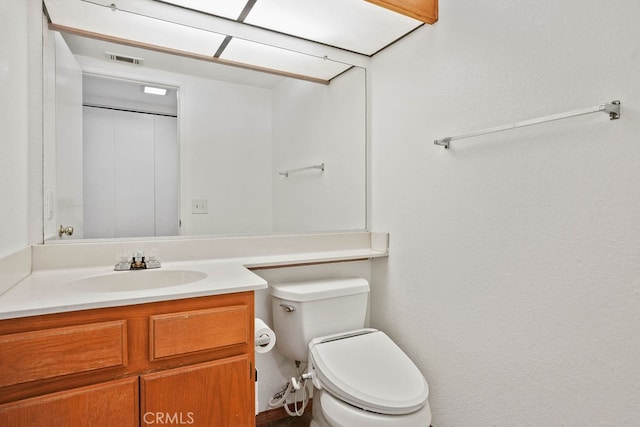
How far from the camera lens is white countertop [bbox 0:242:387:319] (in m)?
0.89

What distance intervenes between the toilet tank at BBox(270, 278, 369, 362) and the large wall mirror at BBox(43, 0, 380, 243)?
373mm

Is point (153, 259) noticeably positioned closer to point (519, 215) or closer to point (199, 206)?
point (199, 206)

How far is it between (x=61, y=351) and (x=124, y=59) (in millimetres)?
1225

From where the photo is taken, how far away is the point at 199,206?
5.50ft

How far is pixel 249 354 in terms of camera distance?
1.15m

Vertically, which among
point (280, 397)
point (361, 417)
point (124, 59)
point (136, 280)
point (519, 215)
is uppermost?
point (124, 59)

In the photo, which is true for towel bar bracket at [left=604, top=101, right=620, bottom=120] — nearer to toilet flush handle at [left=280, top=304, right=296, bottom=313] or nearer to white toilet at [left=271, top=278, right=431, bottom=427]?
white toilet at [left=271, top=278, right=431, bottom=427]

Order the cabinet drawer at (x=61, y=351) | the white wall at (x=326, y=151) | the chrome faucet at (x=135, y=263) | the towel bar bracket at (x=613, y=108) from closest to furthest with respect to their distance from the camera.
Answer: the cabinet drawer at (x=61, y=351) < the towel bar bracket at (x=613, y=108) < the chrome faucet at (x=135, y=263) < the white wall at (x=326, y=151)

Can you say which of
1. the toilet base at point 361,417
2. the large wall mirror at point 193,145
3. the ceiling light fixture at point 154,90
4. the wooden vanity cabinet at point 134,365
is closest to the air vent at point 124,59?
the large wall mirror at point 193,145

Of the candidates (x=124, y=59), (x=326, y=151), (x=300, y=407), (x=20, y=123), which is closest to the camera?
(x=20, y=123)

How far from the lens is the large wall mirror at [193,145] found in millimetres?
1449

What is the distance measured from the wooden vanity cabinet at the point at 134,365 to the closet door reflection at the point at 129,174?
0.64 meters

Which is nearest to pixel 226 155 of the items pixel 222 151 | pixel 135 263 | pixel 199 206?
pixel 222 151

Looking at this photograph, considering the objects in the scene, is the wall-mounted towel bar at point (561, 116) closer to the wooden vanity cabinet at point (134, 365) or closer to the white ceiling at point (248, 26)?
the white ceiling at point (248, 26)
